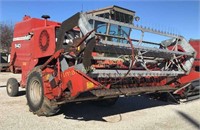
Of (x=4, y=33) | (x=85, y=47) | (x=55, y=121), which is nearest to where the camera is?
(x=85, y=47)

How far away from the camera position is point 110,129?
5074mm

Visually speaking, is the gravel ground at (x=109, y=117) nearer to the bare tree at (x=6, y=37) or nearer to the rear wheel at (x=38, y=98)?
the rear wheel at (x=38, y=98)

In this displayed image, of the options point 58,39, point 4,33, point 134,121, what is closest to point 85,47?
point 58,39

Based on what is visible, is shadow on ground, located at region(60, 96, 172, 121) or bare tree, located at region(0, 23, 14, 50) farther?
bare tree, located at region(0, 23, 14, 50)

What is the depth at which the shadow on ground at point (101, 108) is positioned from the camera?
6.11 meters

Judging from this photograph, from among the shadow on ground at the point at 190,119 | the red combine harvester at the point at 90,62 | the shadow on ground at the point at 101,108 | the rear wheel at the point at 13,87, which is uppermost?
the red combine harvester at the point at 90,62

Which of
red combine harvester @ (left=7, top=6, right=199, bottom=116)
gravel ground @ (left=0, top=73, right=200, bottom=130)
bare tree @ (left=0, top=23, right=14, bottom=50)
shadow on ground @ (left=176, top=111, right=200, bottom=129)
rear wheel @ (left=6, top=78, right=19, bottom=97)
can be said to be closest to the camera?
red combine harvester @ (left=7, top=6, right=199, bottom=116)

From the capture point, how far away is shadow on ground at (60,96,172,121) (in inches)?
240

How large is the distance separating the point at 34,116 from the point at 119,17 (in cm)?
469

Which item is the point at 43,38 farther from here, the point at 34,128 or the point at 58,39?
the point at 34,128

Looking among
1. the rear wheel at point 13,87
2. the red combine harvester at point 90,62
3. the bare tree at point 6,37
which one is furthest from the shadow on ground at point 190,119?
A: the bare tree at point 6,37

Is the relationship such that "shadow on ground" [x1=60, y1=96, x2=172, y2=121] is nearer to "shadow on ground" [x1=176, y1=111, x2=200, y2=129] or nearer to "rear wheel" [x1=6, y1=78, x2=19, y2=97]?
"shadow on ground" [x1=176, y1=111, x2=200, y2=129]

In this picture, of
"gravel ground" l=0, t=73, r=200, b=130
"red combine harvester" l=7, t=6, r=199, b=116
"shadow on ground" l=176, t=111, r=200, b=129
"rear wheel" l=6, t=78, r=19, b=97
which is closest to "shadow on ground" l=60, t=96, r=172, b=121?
"gravel ground" l=0, t=73, r=200, b=130

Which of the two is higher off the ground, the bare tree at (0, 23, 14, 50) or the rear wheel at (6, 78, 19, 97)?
the bare tree at (0, 23, 14, 50)
